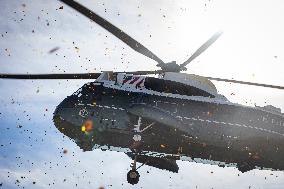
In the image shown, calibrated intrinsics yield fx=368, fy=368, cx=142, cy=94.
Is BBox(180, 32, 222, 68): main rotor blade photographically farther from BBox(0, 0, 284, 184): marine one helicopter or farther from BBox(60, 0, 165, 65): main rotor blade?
BBox(60, 0, 165, 65): main rotor blade

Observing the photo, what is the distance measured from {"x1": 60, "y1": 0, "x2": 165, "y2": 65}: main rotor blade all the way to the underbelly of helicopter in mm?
2235

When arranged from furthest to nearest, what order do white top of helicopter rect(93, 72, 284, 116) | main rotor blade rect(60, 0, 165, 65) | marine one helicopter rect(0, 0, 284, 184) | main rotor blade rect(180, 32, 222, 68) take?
Answer: 1. white top of helicopter rect(93, 72, 284, 116)
2. main rotor blade rect(180, 32, 222, 68)
3. marine one helicopter rect(0, 0, 284, 184)
4. main rotor blade rect(60, 0, 165, 65)

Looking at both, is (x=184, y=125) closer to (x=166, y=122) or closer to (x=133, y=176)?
(x=166, y=122)

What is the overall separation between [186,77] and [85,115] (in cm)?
545

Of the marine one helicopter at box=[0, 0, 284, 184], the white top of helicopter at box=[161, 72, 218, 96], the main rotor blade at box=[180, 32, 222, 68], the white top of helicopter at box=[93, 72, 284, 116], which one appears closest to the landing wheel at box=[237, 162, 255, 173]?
the marine one helicopter at box=[0, 0, 284, 184]

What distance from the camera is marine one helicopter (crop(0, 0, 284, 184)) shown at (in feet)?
54.3

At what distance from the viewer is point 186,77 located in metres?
18.5

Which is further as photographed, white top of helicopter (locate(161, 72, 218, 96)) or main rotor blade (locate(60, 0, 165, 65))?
white top of helicopter (locate(161, 72, 218, 96))

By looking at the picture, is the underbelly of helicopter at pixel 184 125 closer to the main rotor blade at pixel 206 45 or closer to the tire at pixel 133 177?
the tire at pixel 133 177

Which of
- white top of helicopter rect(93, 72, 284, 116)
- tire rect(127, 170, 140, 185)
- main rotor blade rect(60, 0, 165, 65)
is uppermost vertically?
main rotor blade rect(60, 0, 165, 65)

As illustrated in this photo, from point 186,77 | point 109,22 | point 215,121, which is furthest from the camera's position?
point 186,77

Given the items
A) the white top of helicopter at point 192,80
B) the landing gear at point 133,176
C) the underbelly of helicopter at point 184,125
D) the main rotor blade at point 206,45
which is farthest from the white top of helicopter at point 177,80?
the landing gear at point 133,176

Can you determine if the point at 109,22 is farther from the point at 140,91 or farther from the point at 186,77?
the point at 186,77

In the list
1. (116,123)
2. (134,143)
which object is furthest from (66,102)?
(134,143)
